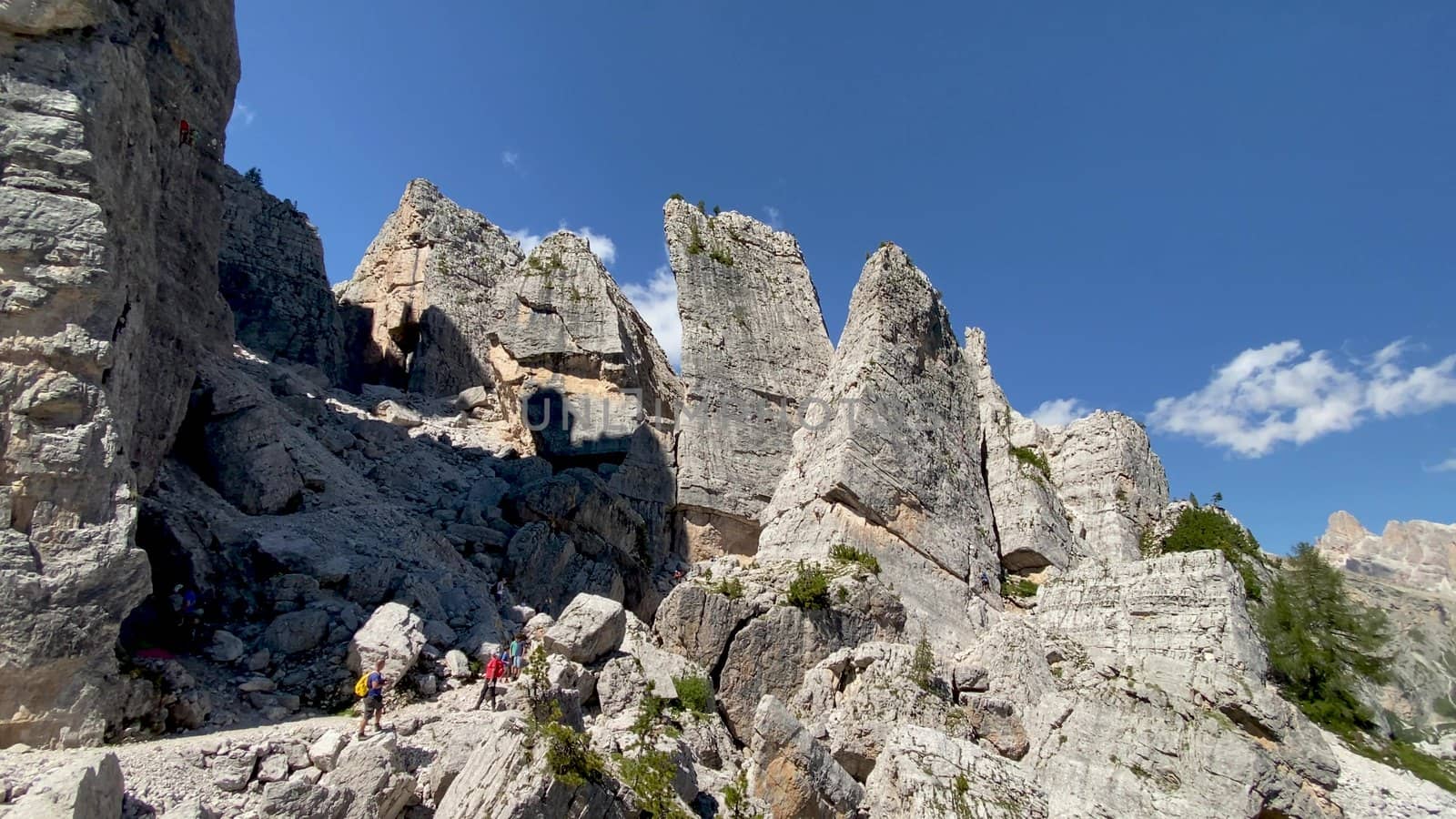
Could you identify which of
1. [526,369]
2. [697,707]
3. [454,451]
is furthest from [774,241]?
[697,707]

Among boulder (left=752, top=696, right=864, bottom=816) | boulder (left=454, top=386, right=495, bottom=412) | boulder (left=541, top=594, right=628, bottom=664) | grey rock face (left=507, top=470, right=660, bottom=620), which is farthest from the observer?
boulder (left=454, top=386, right=495, bottom=412)

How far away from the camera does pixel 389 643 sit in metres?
16.2

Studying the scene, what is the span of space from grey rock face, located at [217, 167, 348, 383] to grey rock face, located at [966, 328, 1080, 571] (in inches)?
1210

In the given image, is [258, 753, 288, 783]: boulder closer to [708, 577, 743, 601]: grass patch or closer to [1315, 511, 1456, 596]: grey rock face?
[708, 577, 743, 601]: grass patch

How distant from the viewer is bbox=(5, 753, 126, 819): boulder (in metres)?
8.75

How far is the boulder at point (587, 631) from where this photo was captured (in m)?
17.8

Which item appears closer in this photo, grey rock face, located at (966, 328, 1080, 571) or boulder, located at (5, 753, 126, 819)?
boulder, located at (5, 753, 126, 819)

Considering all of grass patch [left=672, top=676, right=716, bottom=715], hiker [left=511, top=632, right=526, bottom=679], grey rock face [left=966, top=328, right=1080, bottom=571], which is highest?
grey rock face [left=966, top=328, right=1080, bottom=571]

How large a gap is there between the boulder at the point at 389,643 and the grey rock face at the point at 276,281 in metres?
24.3

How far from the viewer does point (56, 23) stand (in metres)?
14.4

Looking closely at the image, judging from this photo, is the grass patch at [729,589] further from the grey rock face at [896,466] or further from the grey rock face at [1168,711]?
the grey rock face at [1168,711]

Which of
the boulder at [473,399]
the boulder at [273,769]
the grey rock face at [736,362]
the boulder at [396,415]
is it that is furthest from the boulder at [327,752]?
the boulder at [473,399]

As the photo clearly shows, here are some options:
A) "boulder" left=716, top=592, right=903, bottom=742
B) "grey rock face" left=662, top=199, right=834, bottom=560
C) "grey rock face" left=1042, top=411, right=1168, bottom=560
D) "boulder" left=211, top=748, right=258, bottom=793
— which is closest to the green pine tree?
"grey rock face" left=1042, top=411, right=1168, bottom=560

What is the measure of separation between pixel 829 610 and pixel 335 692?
1157 centimetres
